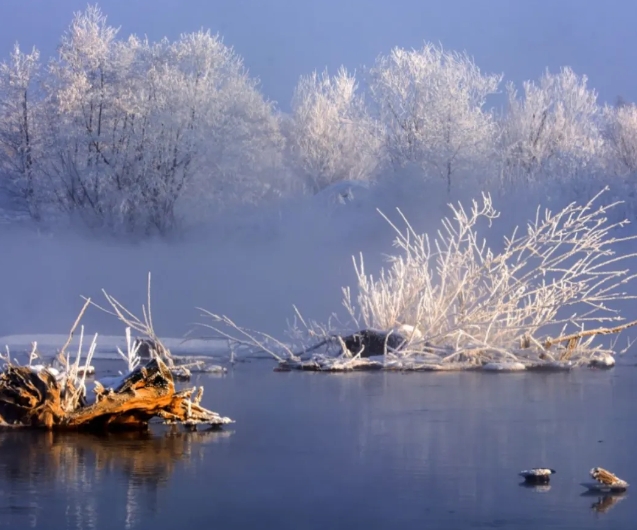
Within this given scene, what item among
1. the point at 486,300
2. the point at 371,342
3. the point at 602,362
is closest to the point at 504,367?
the point at 486,300

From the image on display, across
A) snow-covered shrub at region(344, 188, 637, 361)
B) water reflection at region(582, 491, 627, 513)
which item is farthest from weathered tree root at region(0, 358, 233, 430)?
snow-covered shrub at region(344, 188, 637, 361)

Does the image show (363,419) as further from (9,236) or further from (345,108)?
(345,108)

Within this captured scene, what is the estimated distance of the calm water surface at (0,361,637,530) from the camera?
4.44 meters

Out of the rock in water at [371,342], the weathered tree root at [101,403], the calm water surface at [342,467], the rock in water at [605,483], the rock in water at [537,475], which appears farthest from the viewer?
the rock in water at [371,342]

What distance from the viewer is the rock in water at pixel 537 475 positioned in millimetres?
5191

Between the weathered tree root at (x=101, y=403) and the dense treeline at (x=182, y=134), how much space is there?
25.0m

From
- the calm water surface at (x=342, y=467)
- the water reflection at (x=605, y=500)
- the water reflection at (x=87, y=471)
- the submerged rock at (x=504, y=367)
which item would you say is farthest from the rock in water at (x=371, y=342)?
the water reflection at (x=605, y=500)

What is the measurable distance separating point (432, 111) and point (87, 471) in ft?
94.8

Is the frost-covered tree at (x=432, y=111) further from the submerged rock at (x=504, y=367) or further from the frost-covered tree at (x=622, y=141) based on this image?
the submerged rock at (x=504, y=367)

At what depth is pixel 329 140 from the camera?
42344 mm

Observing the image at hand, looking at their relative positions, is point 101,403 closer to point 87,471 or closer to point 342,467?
point 87,471

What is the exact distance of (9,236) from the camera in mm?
33594

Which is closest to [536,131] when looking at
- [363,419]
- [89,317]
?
[89,317]

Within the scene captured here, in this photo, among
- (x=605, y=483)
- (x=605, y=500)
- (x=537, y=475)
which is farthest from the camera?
(x=537, y=475)
